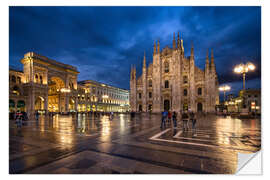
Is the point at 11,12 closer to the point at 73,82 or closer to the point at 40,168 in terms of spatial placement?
the point at 40,168

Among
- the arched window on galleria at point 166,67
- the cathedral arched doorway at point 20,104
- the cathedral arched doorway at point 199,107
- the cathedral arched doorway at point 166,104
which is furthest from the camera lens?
the arched window on galleria at point 166,67

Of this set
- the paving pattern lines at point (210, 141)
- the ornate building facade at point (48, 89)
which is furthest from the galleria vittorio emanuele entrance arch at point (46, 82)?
the paving pattern lines at point (210, 141)

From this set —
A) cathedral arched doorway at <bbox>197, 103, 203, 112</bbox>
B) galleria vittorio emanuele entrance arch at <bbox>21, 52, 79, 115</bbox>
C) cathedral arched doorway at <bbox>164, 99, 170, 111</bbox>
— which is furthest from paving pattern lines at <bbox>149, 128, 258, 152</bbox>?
cathedral arched doorway at <bbox>164, 99, 170, 111</bbox>

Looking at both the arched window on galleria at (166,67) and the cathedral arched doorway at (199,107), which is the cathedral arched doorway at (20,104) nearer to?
the arched window on galleria at (166,67)

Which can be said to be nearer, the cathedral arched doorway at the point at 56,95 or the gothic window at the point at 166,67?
the gothic window at the point at 166,67

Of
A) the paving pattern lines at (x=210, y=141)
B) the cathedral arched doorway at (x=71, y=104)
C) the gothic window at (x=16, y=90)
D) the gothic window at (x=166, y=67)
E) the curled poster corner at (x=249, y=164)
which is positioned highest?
the gothic window at (x=166, y=67)

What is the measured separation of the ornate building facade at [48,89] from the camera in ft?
118

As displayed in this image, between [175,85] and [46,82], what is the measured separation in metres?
39.0

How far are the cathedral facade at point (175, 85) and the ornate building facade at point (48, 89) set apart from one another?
497 inches

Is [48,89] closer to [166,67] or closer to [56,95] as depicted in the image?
[56,95]

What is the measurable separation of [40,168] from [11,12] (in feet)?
17.8

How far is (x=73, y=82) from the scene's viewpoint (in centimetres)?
4991

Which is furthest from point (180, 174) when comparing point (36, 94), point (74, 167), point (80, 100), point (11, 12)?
point (80, 100)
